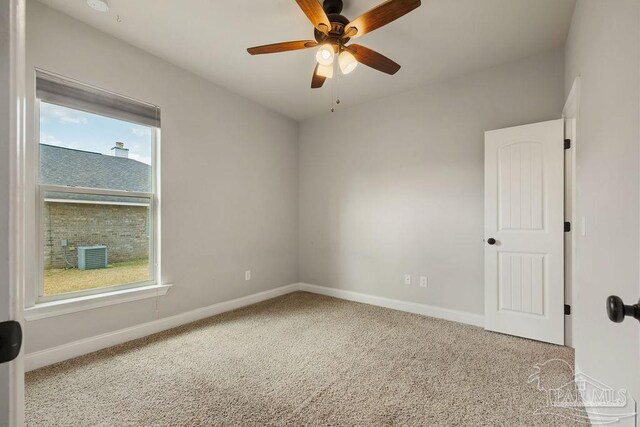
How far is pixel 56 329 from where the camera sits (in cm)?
225

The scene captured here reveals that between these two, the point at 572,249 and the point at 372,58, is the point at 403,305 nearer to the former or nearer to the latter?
the point at 572,249

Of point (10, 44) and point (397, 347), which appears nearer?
point (10, 44)

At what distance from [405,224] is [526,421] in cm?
220

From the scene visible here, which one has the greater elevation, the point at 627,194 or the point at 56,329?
the point at 627,194

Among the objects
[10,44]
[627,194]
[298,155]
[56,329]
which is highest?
[298,155]

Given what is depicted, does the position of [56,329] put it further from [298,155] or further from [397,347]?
[298,155]

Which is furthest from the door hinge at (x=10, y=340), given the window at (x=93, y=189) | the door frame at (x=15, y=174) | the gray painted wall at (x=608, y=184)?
the window at (x=93, y=189)

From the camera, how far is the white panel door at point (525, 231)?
8.55 feet

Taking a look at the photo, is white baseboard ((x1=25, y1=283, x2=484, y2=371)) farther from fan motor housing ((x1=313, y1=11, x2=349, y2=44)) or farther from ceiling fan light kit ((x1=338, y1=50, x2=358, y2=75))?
fan motor housing ((x1=313, y1=11, x2=349, y2=44))

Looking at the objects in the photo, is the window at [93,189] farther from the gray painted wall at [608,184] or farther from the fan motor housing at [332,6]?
→ the gray painted wall at [608,184]

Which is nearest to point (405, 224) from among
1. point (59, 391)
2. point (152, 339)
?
point (152, 339)

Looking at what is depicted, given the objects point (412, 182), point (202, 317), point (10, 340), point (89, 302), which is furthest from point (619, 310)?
point (202, 317)

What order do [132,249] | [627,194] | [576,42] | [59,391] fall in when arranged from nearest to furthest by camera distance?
[627,194] < [59,391] < [576,42] < [132,249]

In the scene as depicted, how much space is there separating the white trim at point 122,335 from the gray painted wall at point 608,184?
322cm
